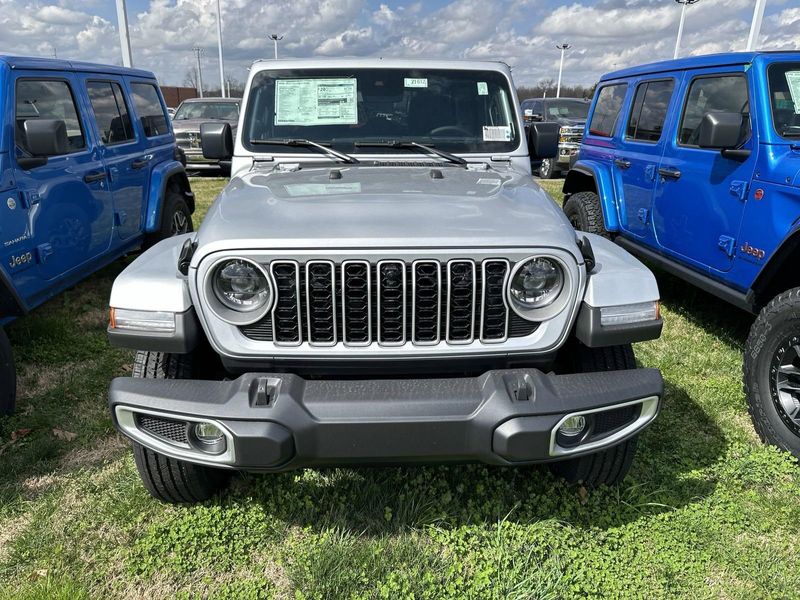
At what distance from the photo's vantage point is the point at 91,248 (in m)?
4.54

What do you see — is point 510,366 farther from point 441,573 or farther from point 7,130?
point 7,130

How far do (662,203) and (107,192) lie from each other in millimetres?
4404

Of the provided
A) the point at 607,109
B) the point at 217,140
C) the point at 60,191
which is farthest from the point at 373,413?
the point at 607,109

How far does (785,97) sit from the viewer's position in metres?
3.63

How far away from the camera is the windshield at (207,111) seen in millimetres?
13289

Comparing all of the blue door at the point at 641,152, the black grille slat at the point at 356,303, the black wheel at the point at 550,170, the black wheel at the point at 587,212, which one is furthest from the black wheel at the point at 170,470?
the black wheel at the point at 550,170

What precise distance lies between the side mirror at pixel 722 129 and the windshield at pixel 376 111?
A: 4.08 ft

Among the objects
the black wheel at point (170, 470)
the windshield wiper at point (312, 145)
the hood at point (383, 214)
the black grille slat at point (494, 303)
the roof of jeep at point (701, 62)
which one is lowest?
the black wheel at point (170, 470)

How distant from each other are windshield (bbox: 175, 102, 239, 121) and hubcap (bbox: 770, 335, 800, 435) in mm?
12391

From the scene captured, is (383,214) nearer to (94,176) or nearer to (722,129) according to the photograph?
(722,129)

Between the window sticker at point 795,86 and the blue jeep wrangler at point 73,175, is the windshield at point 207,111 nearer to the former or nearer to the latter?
the blue jeep wrangler at point 73,175

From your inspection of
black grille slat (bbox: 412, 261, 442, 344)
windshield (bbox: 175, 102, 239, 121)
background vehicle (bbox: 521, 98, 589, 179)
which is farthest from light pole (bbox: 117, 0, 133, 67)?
black grille slat (bbox: 412, 261, 442, 344)

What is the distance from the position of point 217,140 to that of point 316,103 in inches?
24.0

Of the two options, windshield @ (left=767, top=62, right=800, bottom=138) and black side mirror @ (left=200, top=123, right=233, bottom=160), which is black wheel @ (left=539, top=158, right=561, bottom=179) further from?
black side mirror @ (left=200, top=123, right=233, bottom=160)
